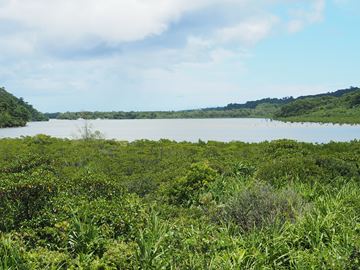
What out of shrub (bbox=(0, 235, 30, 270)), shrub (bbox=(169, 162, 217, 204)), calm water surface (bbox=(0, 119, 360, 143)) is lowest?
calm water surface (bbox=(0, 119, 360, 143))

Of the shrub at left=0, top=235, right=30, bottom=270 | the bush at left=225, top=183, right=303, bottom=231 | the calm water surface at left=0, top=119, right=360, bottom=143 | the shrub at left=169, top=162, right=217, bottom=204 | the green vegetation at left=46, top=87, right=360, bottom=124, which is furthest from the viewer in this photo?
the green vegetation at left=46, top=87, right=360, bottom=124

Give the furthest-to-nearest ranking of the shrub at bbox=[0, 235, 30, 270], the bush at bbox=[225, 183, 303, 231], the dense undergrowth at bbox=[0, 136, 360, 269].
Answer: the bush at bbox=[225, 183, 303, 231] < the dense undergrowth at bbox=[0, 136, 360, 269] < the shrub at bbox=[0, 235, 30, 270]

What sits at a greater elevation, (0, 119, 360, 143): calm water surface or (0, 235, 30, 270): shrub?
(0, 235, 30, 270): shrub

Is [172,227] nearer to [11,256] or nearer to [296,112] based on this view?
[11,256]

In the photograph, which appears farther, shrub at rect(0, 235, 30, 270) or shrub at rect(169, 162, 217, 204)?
shrub at rect(169, 162, 217, 204)

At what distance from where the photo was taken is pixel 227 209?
8.01 m

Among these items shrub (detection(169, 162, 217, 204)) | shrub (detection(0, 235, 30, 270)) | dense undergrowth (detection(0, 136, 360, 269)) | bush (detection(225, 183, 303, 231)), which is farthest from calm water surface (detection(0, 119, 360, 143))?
shrub (detection(0, 235, 30, 270))

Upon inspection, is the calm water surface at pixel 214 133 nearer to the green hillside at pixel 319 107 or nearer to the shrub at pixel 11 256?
the shrub at pixel 11 256

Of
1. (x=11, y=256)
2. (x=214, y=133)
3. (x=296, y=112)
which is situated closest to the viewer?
(x=11, y=256)

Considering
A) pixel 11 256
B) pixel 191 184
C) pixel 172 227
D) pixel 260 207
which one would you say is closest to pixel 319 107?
pixel 191 184

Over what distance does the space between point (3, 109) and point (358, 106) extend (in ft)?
276

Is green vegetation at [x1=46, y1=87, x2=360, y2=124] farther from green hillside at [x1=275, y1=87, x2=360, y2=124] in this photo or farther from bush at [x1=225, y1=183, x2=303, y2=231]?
bush at [x1=225, y1=183, x2=303, y2=231]

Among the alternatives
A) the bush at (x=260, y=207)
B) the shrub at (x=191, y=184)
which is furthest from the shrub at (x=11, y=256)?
the shrub at (x=191, y=184)

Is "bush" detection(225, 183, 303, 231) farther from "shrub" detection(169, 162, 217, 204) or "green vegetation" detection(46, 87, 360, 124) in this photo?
"green vegetation" detection(46, 87, 360, 124)
